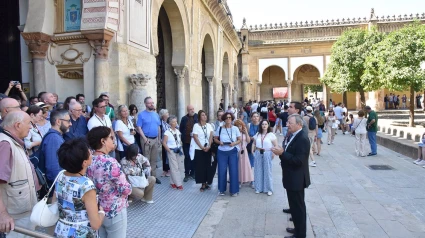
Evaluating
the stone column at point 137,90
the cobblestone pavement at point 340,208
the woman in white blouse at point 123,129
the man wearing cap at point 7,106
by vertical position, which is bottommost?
the cobblestone pavement at point 340,208

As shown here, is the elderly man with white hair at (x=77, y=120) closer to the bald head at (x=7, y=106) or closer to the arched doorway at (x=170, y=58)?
the bald head at (x=7, y=106)

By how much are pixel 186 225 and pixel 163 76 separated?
9373 millimetres

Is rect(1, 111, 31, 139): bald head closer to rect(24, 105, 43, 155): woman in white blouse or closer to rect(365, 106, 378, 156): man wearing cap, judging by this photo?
rect(24, 105, 43, 155): woman in white blouse

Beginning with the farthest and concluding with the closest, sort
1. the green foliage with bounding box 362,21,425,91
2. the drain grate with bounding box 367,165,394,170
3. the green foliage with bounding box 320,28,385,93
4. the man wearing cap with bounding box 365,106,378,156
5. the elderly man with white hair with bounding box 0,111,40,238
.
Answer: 1. the green foliage with bounding box 320,28,385,93
2. the green foliage with bounding box 362,21,425,91
3. the man wearing cap with bounding box 365,106,378,156
4. the drain grate with bounding box 367,165,394,170
5. the elderly man with white hair with bounding box 0,111,40,238

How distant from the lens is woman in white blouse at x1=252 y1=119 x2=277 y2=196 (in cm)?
680

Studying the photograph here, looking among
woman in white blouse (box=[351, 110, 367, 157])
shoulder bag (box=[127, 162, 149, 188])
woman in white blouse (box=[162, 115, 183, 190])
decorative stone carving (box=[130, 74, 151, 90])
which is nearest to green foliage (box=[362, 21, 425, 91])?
woman in white blouse (box=[351, 110, 367, 157])

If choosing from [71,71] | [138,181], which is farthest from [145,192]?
[71,71]

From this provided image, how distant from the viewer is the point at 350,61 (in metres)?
25.5

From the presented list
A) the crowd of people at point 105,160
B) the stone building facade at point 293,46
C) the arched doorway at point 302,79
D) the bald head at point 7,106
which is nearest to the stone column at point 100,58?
the crowd of people at point 105,160

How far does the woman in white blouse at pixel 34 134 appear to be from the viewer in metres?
4.43

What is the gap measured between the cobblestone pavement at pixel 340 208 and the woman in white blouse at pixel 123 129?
2046 mm

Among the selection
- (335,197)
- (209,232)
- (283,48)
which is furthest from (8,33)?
(283,48)

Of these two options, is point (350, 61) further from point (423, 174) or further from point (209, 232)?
point (209, 232)

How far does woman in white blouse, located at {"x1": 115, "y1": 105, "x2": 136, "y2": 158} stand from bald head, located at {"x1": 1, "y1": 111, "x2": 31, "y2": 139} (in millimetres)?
3399
